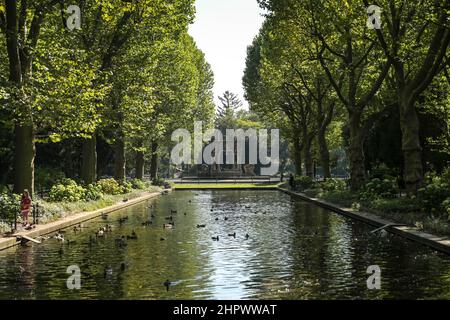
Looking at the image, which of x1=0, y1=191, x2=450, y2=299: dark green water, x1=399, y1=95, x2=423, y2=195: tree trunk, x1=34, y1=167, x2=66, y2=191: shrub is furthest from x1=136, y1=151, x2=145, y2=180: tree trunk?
x1=399, y1=95, x2=423, y2=195: tree trunk

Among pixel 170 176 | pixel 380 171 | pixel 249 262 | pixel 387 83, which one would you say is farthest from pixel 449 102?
pixel 170 176

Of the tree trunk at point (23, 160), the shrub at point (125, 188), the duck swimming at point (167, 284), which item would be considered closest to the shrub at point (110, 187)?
the shrub at point (125, 188)

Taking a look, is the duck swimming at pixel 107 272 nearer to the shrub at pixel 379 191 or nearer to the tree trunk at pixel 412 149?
the tree trunk at pixel 412 149

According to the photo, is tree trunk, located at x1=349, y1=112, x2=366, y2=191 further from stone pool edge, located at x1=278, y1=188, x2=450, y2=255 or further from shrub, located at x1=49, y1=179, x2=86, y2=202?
shrub, located at x1=49, y1=179, x2=86, y2=202

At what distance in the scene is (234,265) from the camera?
15312 mm

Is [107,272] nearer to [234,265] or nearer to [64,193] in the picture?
[234,265]

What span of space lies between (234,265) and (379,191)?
17.0 m

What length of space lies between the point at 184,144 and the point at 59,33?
129 ft

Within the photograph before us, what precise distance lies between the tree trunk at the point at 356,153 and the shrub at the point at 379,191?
496 centimetres

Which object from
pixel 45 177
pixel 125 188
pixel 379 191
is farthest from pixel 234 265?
Result: pixel 45 177

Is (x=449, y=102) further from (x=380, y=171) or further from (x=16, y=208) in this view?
(x=16, y=208)

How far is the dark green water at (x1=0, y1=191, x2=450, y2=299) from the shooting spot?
11.9 metres

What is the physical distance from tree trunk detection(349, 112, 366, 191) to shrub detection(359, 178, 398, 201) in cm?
496

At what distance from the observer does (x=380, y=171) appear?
44250mm
